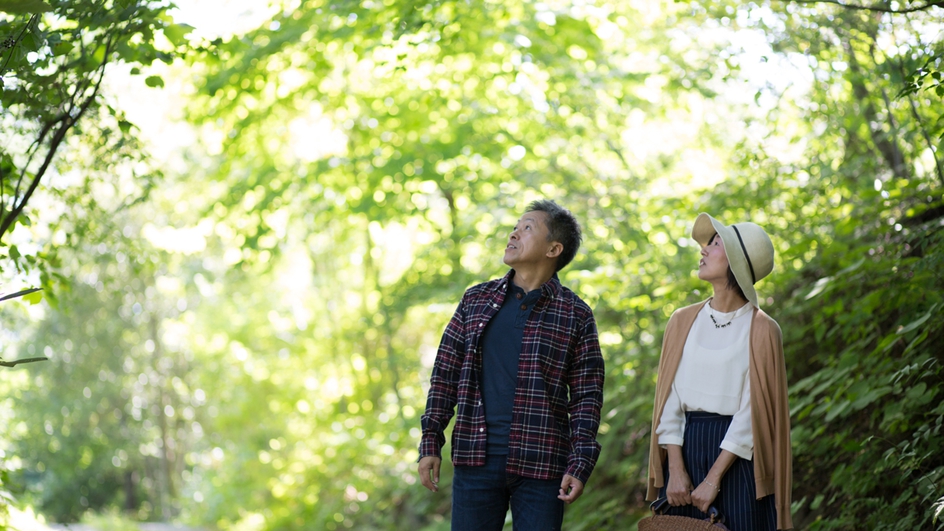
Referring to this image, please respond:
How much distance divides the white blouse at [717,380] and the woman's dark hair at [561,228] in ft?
1.62

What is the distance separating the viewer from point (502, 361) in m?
2.69

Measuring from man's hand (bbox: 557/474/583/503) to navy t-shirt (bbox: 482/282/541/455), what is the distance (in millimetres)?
208

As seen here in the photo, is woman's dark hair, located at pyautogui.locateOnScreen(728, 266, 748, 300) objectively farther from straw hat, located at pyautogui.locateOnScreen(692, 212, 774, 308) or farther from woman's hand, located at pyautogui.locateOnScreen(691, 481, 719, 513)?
woman's hand, located at pyautogui.locateOnScreen(691, 481, 719, 513)

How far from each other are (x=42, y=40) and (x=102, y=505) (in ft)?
62.1

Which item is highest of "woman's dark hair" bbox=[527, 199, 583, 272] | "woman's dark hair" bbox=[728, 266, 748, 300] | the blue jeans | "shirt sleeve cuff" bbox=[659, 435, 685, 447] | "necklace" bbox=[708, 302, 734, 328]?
"woman's dark hair" bbox=[527, 199, 583, 272]

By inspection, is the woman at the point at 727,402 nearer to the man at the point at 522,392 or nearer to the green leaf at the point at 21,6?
the man at the point at 522,392

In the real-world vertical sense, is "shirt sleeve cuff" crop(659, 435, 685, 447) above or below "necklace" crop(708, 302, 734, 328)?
below

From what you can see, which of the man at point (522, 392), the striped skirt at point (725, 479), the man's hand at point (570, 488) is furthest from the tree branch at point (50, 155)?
the striped skirt at point (725, 479)

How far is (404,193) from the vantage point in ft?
24.8

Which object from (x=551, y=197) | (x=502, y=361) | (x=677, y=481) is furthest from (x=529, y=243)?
(x=551, y=197)

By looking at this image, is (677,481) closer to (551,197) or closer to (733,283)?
(733,283)

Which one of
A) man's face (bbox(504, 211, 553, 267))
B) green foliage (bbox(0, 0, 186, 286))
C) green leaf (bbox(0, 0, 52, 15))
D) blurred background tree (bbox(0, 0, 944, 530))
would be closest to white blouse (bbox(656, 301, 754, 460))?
man's face (bbox(504, 211, 553, 267))

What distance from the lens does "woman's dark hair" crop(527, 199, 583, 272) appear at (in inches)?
112

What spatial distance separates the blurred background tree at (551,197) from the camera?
12.1 feet
